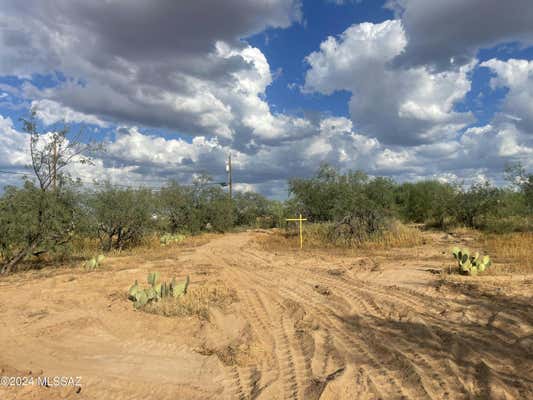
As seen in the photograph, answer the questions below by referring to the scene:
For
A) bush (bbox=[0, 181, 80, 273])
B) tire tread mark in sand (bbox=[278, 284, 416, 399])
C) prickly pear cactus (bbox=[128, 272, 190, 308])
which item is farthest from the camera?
bush (bbox=[0, 181, 80, 273])

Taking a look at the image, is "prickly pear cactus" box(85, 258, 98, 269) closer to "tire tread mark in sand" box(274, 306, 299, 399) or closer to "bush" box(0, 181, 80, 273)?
"bush" box(0, 181, 80, 273)

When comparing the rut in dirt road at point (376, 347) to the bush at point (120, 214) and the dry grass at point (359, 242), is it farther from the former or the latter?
the bush at point (120, 214)

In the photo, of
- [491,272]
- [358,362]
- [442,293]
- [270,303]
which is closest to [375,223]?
[491,272]

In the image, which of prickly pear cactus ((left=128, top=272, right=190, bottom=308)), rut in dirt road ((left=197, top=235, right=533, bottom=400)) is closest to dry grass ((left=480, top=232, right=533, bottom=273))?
rut in dirt road ((left=197, top=235, right=533, bottom=400))

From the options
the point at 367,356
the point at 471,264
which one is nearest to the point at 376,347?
the point at 367,356

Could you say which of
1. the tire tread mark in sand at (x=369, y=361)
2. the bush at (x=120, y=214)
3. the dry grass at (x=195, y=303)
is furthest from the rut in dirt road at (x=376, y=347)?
the bush at (x=120, y=214)

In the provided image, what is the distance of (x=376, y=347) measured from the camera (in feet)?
17.7

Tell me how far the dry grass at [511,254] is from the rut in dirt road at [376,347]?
11.9ft

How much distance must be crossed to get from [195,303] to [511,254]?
1146 cm

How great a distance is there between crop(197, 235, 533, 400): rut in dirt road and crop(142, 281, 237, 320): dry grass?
42 cm

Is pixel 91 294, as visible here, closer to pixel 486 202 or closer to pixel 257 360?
pixel 257 360

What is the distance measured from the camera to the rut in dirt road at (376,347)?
13.8 feet

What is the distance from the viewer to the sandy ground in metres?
4.29

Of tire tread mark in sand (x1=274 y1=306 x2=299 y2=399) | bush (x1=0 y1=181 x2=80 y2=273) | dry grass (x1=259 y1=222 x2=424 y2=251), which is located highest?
bush (x1=0 y1=181 x2=80 y2=273)
